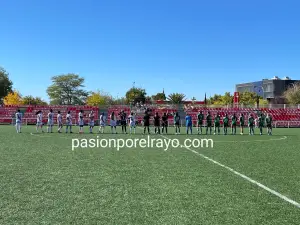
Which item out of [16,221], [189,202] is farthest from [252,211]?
[16,221]

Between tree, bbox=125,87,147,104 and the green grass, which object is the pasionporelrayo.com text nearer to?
the green grass

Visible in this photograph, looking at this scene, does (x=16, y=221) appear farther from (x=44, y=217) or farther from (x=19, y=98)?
(x=19, y=98)

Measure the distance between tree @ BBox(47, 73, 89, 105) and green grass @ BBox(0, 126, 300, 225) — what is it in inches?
4186

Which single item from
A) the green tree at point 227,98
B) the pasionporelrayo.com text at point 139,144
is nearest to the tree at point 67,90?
the green tree at point 227,98

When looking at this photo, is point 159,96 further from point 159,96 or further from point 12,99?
point 12,99

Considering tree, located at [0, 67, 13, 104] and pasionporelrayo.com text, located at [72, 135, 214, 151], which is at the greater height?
tree, located at [0, 67, 13, 104]

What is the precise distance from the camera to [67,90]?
116875 mm

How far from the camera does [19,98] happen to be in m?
102

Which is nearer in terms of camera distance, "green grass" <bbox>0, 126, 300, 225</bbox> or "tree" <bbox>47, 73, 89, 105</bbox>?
"green grass" <bbox>0, 126, 300, 225</bbox>

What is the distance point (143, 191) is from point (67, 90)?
113m

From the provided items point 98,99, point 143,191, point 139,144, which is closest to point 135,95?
point 98,99

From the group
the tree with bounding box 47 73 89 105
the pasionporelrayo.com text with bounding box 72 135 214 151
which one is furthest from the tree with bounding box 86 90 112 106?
the pasionporelrayo.com text with bounding box 72 135 214 151

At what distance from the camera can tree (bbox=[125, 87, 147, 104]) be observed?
106 m

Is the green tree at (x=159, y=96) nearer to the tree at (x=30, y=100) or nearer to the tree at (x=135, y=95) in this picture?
the tree at (x=135, y=95)
